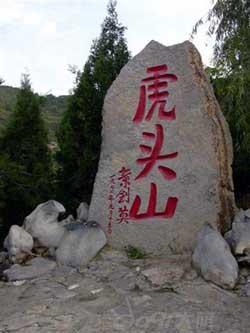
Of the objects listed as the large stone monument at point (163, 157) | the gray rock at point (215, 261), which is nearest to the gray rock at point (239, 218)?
the large stone monument at point (163, 157)

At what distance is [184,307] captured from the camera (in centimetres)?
308

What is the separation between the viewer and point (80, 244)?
398 cm

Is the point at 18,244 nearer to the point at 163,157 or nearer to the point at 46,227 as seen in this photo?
the point at 46,227

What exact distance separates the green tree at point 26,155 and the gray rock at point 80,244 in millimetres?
1300

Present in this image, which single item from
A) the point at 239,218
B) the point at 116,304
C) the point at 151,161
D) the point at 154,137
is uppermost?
the point at 154,137

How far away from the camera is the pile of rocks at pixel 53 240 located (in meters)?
3.95

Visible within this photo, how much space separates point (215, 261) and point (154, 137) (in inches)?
46.6

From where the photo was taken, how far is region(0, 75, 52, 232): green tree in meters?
5.38

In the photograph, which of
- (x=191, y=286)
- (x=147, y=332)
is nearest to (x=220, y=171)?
(x=191, y=286)

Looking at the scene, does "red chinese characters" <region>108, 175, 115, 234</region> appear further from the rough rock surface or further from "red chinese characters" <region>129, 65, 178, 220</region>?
the rough rock surface

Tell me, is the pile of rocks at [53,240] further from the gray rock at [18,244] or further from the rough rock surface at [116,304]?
the rough rock surface at [116,304]

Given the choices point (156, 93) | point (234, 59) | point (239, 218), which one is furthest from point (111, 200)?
point (234, 59)

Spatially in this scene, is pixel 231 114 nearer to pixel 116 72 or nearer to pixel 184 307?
pixel 116 72

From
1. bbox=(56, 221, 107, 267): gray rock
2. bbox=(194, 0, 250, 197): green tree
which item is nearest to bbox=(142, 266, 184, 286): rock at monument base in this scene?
bbox=(56, 221, 107, 267): gray rock
